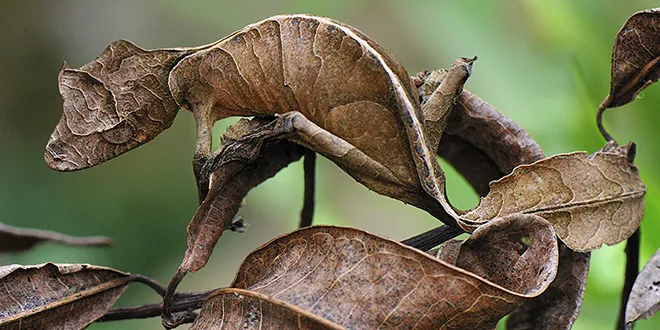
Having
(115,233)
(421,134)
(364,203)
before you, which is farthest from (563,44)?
(115,233)

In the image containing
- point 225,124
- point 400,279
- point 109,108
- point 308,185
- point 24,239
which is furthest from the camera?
point 225,124

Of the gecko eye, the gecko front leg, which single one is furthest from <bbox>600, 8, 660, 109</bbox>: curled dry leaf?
the gecko eye

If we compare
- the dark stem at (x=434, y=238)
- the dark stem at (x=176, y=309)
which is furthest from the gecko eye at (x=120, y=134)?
the dark stem at (x=434, y=238)

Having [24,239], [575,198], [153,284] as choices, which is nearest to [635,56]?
[575,198]

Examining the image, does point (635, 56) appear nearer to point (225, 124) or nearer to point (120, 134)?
point (120, 134)

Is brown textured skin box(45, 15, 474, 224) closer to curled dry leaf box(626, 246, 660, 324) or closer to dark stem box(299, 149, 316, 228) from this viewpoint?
dark stem box(299, 149, 316, 228)

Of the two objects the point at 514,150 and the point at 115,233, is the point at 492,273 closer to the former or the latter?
the point at 514,150
